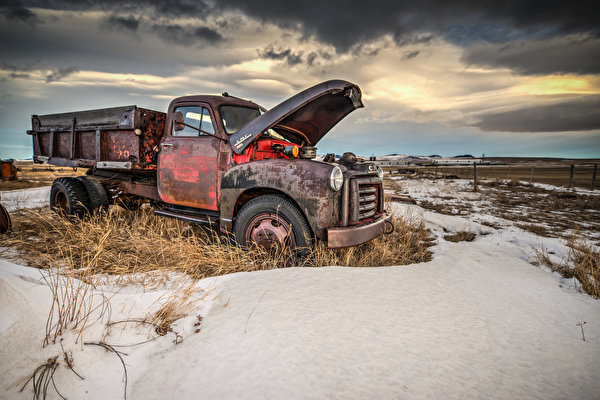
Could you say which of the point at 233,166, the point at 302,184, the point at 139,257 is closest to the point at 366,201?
the point at 302,184

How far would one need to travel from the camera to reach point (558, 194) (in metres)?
10.9

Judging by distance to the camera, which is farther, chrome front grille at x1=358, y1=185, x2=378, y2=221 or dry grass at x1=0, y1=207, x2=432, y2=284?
chrome front grille at x1=358, y1=185, x2=378, y2=221

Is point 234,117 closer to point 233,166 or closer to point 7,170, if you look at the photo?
point 233,166

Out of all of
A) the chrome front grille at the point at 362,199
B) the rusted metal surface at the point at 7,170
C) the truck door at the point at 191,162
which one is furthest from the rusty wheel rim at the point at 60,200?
the rusted metal surface at the point at 7,170

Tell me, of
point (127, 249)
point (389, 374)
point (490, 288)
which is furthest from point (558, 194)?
point (127, 249)

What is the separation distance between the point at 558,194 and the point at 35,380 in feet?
50.7

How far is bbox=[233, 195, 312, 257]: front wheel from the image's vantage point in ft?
9.14

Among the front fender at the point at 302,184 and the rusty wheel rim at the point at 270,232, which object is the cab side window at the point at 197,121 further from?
the rusty wheel rim at the point at 270,232

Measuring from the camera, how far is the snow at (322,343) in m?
1.12

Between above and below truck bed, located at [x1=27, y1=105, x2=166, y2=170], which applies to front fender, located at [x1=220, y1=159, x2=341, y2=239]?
below

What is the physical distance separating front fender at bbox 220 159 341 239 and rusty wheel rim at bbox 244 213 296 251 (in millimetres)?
286

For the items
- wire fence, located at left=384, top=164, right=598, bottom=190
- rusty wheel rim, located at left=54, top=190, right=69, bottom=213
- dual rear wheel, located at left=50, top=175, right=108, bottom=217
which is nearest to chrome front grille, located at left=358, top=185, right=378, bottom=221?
dual rear wheel, located at left=50, top=175, right=108, bottom=217

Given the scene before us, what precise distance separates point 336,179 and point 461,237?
303 centimetres

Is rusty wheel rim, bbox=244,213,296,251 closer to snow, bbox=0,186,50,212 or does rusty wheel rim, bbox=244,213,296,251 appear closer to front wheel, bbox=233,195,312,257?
front wheel, bbox=233,195,312,257
